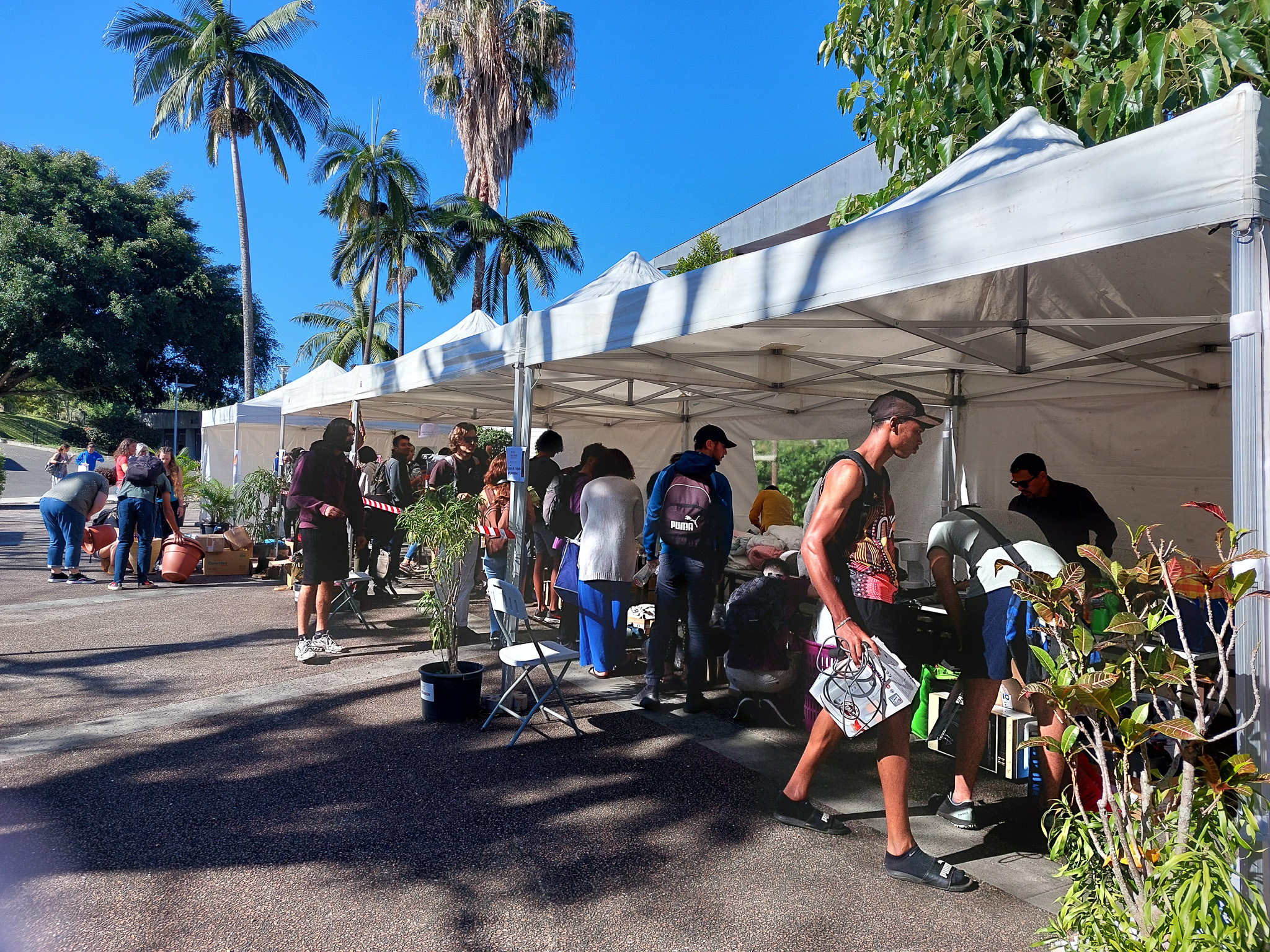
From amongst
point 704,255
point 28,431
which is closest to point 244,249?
point 704,255

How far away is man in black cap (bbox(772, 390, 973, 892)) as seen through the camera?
10.4 feet

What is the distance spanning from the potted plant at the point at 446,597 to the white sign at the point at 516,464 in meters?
0.37

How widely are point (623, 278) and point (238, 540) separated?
7091mm

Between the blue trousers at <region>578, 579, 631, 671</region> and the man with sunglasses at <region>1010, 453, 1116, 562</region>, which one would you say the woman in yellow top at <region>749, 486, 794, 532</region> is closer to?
the blue trousers at <region>578, 579, 631, 671</region>

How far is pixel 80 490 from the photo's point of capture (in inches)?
402

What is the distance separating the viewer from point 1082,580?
7.76 feet

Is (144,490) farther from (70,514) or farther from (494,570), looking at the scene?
(494,570)

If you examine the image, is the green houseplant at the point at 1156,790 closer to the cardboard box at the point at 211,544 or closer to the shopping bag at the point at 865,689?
the shopping bag at the point at 865,689

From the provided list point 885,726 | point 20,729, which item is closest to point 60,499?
point 20,729

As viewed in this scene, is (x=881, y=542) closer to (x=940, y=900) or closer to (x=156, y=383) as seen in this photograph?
(x=940, y=900)

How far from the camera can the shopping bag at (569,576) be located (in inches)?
261

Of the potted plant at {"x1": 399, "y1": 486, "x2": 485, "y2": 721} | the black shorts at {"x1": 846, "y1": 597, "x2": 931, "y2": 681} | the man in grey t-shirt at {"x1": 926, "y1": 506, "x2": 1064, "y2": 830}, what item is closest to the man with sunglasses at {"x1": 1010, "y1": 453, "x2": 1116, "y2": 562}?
the black shorts at {"x1": 846, "y1": 597, "x2": 931, "y2": 681}

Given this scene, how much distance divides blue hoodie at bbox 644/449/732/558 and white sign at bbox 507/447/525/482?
3.44 ft

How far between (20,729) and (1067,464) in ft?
25.0
